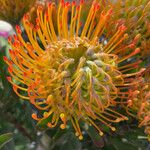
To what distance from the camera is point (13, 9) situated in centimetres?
176

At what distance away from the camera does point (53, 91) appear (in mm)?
1455

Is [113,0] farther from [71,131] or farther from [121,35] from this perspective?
[71,131]

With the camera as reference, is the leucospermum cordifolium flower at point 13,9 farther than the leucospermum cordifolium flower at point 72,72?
Yes

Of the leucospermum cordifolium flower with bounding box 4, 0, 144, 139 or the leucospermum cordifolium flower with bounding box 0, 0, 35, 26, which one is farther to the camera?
the leucospermum cordifolium flower with bounding box 0, 0, 35, 26

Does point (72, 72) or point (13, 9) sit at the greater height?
point (13, 9)

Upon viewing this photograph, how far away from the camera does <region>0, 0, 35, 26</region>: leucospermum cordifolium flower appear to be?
67.8 inches

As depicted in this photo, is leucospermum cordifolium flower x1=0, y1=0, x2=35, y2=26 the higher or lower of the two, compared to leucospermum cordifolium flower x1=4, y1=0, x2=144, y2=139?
→ higher

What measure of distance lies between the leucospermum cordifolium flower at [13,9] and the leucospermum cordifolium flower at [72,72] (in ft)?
0.77

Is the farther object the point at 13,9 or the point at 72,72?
the point at 13,9

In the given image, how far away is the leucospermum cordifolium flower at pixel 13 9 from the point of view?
5.65ft

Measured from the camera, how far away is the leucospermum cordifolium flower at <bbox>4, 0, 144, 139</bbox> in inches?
56.2

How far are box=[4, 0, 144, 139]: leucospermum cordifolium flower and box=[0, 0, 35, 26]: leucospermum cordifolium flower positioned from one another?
233 millimetres

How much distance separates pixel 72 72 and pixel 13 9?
0.41 metres

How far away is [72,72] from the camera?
1467mm
